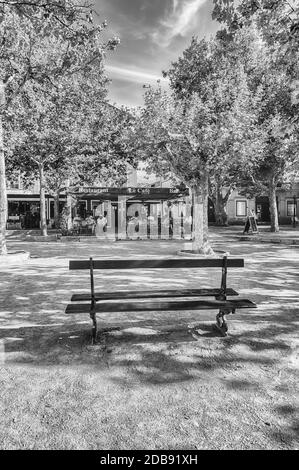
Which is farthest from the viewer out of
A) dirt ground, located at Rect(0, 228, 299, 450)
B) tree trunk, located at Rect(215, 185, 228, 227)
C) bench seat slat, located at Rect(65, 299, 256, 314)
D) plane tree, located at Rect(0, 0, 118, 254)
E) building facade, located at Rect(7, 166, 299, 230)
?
tree trunk, located at Rect(215, 185, 228, 227)

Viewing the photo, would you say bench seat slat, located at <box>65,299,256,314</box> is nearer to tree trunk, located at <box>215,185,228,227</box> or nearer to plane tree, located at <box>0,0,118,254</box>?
plane tree, located at <box>0,0,118,254</box>

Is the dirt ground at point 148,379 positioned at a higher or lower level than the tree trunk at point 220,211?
lower

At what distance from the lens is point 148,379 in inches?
143

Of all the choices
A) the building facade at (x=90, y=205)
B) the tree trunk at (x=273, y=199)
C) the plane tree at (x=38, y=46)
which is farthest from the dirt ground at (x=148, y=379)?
the building facade at (x=90, y=205)

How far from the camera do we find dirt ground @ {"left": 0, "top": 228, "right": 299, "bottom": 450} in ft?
9.17

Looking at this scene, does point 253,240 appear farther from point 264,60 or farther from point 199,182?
point 264,60

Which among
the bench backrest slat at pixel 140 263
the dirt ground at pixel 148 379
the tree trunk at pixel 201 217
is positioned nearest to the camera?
the dirt ground at pixel 148 379

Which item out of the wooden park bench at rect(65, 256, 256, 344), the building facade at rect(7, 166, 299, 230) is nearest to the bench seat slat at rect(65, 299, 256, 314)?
the wooden park bench at rect(65, 256, 256, 344)

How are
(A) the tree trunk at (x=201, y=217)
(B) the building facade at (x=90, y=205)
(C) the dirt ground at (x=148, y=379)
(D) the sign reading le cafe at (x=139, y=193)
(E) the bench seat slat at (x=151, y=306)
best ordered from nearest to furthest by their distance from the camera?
(C) the dirt ground at (x=148, y=379), (E) the bench seat slat at (x=151, y=306), (A) the tree trunk at (x=201, y=217), (D) the sign reading le cafe at (x=139, y=193), (B) the building facade at (x=90, y=205)

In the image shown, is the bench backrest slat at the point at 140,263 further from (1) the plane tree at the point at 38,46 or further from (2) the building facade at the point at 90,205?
(2) the building facade at the point at 90,205

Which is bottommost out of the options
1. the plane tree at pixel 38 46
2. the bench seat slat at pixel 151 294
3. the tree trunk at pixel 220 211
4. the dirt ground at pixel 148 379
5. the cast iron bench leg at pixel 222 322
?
the dirt ground at pixel 148 379

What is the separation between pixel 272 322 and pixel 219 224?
31688 mm

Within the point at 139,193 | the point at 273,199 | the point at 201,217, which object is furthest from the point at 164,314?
the point at 273,199

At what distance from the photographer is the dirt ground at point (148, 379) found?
9.17 ft
